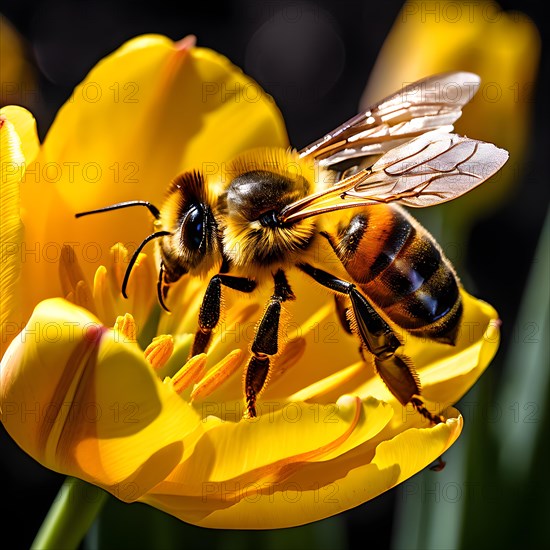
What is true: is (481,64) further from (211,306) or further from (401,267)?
(211,306)

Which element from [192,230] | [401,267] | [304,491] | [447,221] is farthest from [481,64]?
[304,491]

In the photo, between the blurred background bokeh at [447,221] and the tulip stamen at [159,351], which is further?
the blurred background bokeh at [447,221]

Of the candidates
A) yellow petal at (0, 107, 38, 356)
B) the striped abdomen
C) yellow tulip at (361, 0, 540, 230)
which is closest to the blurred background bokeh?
yellow tulip at (361, 0, 540, 230)

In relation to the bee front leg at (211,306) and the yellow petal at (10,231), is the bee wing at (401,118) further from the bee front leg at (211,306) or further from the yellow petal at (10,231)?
the yellow petal at (10,231)

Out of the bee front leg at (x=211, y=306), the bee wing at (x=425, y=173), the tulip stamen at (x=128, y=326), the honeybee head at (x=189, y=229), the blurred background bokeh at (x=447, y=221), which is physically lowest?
the blurred background bokeh at (x=447, y=221)

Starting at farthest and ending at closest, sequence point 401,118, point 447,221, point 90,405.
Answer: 1. point 447,221
2. point 401,118
3. point 90,405

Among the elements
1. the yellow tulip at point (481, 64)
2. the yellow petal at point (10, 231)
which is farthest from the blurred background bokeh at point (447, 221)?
the yellow petal at point (10, 231)
